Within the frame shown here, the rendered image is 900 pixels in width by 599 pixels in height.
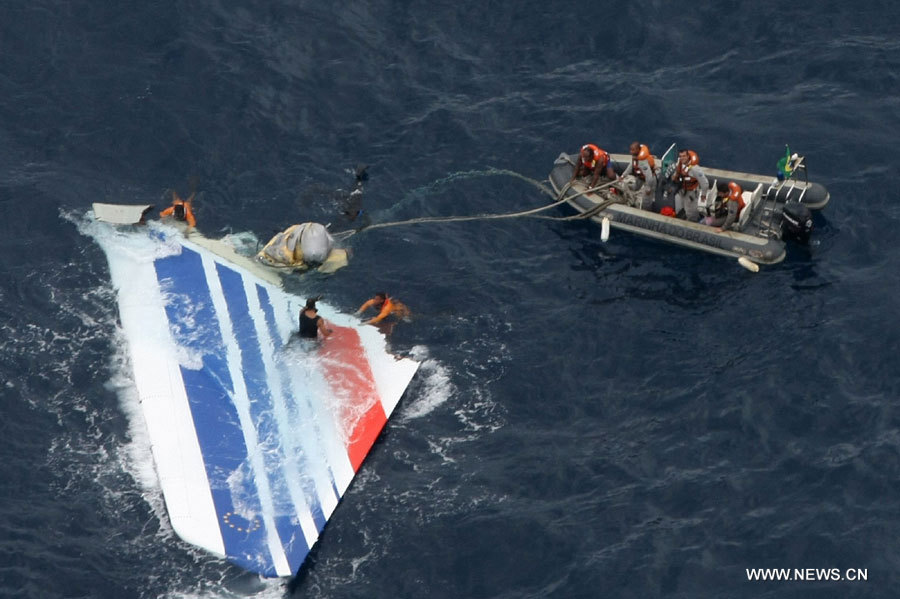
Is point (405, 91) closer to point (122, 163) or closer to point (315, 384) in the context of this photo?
point (122, 163)

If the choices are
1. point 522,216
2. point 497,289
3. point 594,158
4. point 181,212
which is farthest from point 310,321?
point 594,158

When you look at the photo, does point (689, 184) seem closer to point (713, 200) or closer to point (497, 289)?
point (713, 200)

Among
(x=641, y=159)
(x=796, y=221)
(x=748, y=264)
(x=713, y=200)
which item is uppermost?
(x=641, y=159)

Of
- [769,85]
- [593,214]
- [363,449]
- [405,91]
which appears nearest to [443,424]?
[363,449]

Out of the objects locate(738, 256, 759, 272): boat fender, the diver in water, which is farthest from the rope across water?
locate(738, 256, 759, 272): boat fender

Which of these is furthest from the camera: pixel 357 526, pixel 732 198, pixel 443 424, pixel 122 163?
pixel 122 163

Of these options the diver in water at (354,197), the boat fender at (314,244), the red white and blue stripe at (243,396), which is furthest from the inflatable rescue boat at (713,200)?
the red white and blue stripe at (243,396)
